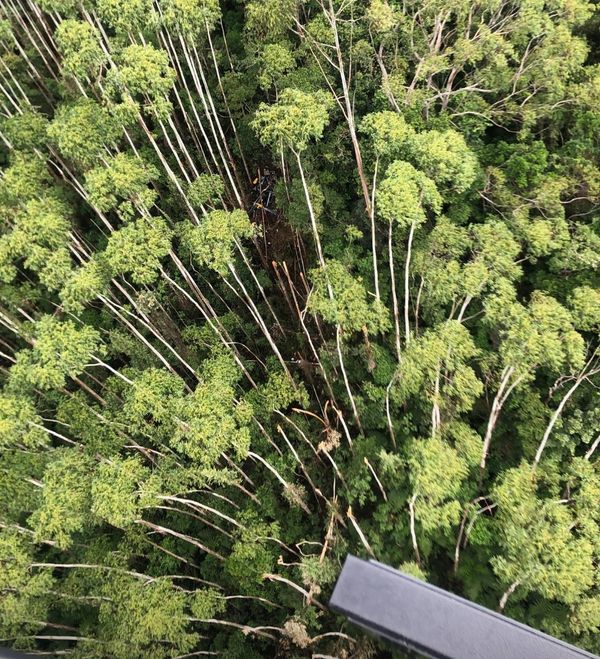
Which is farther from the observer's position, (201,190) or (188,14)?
(201,190)

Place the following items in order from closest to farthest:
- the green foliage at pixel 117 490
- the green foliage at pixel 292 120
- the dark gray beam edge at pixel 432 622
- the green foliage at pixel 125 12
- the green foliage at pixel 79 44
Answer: the dark gray beam edge at pixel 432 622 < the green foliage at pixel 117 490 < the green foliage at pixel 292 120 < the green foliage at pixel 125 12 < the green foliage at pixel 79 44

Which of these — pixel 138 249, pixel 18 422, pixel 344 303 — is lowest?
pixel 18 422

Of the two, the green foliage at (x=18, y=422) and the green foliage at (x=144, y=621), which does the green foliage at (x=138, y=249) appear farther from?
the green foliage at (x=144, y=621)

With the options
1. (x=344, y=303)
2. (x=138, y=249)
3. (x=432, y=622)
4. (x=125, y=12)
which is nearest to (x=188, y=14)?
(x=125, y=12)

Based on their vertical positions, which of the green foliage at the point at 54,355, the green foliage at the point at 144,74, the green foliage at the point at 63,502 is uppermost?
the green foliage at the point at 144,74

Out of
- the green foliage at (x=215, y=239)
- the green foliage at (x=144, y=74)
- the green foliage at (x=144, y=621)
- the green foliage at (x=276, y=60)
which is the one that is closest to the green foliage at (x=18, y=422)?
the green foliage at (x=144, y=621)

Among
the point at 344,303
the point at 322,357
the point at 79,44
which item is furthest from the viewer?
the point at 322,357

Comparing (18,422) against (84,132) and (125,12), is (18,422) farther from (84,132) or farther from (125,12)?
(125,12)
